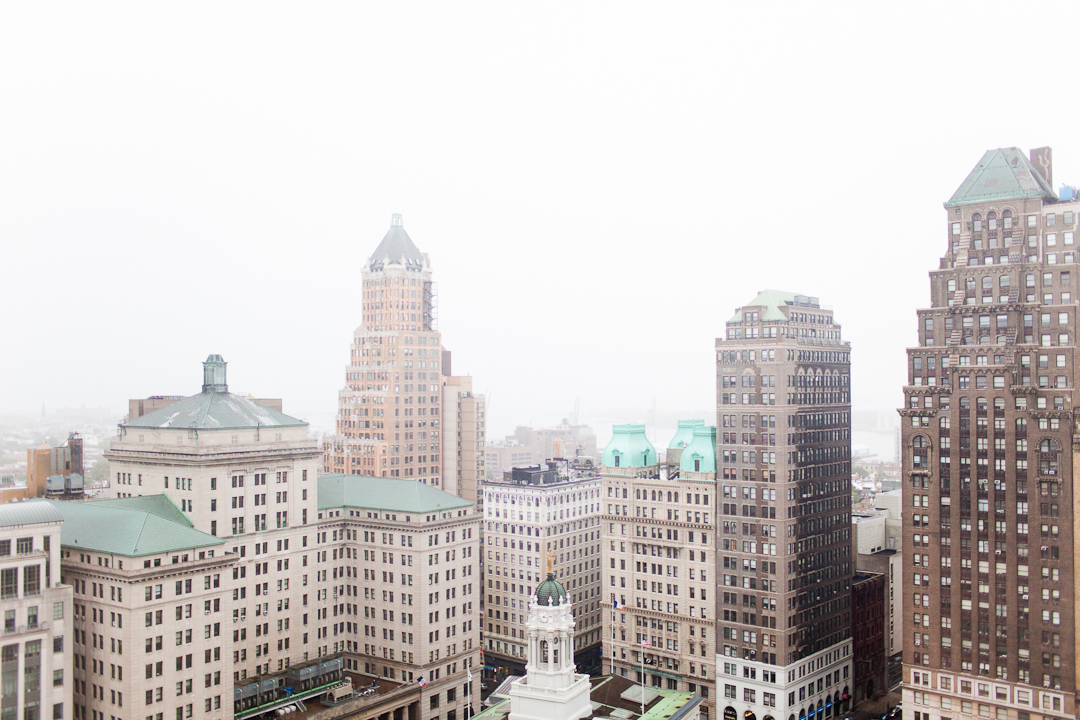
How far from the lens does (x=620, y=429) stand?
179 meters

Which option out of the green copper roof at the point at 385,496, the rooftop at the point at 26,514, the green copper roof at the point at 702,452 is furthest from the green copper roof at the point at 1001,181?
the rooftop at the point at 26,514

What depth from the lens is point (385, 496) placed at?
158625 millimetres

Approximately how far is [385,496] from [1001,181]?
11411cm

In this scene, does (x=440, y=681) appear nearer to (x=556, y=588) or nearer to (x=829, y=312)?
(x=556, y=588)

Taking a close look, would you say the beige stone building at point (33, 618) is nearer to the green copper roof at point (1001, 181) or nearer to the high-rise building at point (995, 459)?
the high-rise building at point (995, 459)

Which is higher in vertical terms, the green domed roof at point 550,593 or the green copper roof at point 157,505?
the green copper roof at point 157,505

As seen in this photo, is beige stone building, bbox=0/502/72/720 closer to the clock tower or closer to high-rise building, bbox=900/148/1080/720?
the clock tower

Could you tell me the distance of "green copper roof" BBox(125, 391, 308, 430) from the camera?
141m

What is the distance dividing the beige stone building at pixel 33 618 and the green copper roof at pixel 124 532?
5828mm

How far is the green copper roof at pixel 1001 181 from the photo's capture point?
454 feet

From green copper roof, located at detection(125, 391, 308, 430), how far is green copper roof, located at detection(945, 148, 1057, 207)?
116 metres

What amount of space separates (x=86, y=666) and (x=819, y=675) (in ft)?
398

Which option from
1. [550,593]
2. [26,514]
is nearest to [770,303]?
[550,593]

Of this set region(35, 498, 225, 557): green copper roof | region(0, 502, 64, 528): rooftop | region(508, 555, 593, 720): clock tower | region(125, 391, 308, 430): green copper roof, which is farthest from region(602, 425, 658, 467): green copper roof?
region(0, 502, 64, 528): rooftop
